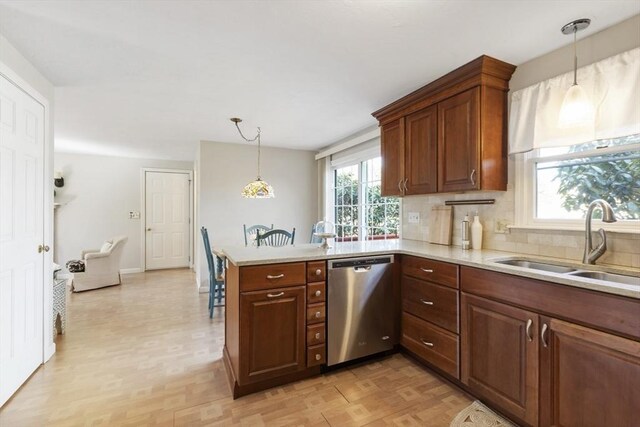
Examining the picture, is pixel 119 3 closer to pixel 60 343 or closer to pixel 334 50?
pixel 334 50

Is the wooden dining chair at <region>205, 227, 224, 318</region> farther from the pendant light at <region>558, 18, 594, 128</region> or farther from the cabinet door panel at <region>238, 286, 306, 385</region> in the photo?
the pendant light at <region>558, 18, 594, 128</region>

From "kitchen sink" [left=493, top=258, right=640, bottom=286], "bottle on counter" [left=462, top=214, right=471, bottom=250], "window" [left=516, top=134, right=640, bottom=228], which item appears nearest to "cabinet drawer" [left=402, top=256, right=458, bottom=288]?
"kitchen sink" [left=493, top=258, right=640, bottom=286]

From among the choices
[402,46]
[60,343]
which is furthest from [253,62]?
[60,343]

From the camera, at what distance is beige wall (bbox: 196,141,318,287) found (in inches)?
173

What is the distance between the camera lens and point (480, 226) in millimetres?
2328

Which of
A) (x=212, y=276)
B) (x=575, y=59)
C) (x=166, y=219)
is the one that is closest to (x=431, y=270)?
(x=575, y=59)

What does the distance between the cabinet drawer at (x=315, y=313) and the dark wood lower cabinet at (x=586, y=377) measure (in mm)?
1274

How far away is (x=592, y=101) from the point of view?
1.72 metres

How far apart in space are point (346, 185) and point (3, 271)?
3782 mm

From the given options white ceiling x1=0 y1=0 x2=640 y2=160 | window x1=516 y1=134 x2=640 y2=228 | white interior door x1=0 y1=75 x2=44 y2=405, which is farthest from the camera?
white interior door x1=0 y1=75 x2=44 y2=405

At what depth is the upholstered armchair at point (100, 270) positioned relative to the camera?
4.44m

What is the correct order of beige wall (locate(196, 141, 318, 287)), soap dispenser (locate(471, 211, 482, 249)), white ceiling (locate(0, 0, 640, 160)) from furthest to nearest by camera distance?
beige wall (locate(196, 141, 318, 287)) → soap dispenser (locate(471, 211, 482, 249)) → white ceiling (locate(0, 0, 640, 160))

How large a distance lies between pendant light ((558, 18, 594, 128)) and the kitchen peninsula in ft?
2.81

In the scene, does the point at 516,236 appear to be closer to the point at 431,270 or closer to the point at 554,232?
the point at 554,232
